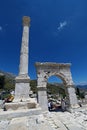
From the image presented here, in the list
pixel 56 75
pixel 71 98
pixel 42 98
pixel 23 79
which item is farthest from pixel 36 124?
pixel 56 75

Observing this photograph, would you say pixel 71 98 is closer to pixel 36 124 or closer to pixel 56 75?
pixel 56 75

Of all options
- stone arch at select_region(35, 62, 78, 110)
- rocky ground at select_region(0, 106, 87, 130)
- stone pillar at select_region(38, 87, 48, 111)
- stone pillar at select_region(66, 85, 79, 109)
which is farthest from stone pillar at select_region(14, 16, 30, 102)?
stone pillar at select_region(66, 85, 79, 109)

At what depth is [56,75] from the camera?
14.9m

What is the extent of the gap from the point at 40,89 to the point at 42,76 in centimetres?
168

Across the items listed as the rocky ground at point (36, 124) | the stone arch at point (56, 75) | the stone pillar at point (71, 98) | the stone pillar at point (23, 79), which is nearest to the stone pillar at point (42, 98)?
the stone arch at point (56, 75)

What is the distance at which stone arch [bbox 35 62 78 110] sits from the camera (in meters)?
13.5

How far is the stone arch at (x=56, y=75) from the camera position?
13.5 meters

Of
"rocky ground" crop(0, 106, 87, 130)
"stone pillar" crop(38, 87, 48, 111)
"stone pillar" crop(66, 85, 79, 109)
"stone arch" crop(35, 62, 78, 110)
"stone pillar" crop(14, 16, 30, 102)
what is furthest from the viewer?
"stone pillar" crop(66, 85, 79, 109)

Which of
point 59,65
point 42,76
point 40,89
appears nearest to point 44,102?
point 40,89

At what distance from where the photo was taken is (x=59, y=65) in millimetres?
14875

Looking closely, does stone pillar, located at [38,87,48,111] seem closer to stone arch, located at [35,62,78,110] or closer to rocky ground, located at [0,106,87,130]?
stone arch, located at [35,62,78,110]

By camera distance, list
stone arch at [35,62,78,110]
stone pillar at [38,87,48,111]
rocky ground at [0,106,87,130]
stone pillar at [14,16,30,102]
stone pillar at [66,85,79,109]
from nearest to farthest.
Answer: rocky ground at [0,106,87,130]
stone pillar at [14,16,30,102]
stone pillar at [38,87,48,111]
stone arch at [35,62,78,110]
stone pillar at [66,85,79,109]

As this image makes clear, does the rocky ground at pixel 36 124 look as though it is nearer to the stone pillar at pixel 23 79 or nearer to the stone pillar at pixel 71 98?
the stone pillar at pixel 23 79

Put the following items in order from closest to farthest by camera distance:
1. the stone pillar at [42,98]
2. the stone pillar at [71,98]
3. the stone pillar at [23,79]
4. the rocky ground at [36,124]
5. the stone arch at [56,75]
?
the rocky ground at [36,124]
the stone pillar at [23,79]
the stone pillar at [42,98]
the stone arch at [56,75]
the stone pillar at [71,98]
